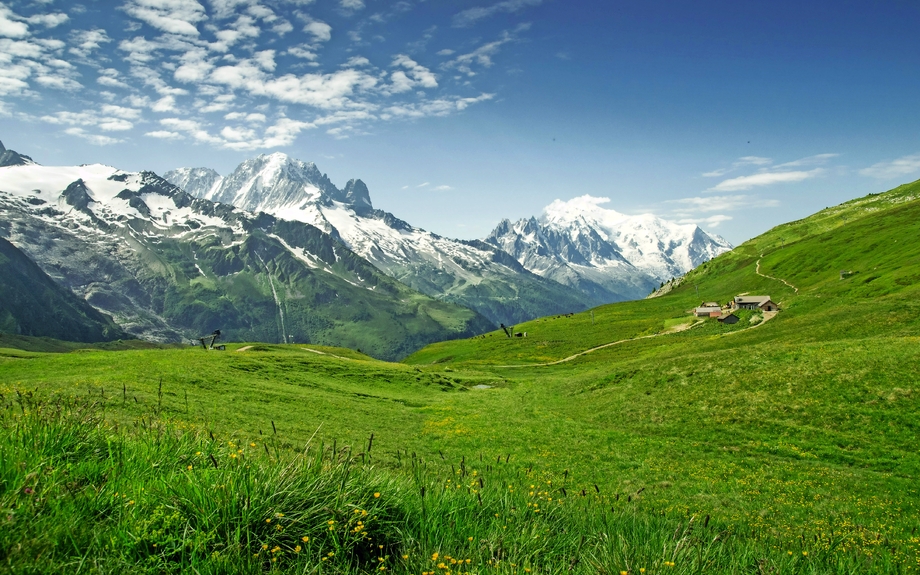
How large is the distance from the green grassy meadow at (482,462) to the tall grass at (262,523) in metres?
0.04

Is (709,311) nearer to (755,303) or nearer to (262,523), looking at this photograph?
(755,303)

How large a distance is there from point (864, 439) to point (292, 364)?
57.1 meters

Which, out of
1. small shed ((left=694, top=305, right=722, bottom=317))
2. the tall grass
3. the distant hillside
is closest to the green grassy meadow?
the tall grass

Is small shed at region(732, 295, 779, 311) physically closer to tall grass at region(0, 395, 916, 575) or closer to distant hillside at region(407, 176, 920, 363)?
distant hillside at region(407, 176, 920, 363)

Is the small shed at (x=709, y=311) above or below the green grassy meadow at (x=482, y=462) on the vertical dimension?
below

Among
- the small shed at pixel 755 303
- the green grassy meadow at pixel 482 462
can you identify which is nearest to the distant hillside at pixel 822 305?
the green grassy meadow at pixel 482 462

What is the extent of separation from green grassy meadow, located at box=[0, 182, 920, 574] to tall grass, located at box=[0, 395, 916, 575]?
4 cm

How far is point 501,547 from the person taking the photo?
784cm

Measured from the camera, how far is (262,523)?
7.45 m

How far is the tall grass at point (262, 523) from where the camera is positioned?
6285 mm

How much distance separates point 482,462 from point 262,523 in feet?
35.1

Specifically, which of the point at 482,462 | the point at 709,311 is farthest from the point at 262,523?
the point at 709,311

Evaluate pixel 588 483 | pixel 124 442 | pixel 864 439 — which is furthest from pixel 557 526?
pixel 864 439

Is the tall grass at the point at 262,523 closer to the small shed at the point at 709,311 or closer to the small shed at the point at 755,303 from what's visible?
the small shed at the point at 755,303
